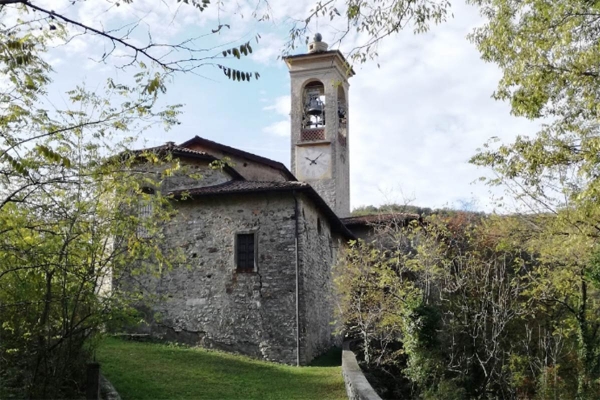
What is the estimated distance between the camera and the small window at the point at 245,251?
15750mm

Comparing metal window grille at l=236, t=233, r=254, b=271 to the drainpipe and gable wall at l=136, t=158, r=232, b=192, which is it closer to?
the drainpipe

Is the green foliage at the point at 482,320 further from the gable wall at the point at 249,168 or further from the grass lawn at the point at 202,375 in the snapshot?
the gable wall at the point at 249,168

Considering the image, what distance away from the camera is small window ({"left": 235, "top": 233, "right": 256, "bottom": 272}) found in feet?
51.7

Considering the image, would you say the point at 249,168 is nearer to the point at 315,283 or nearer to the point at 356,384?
the point at 315,283

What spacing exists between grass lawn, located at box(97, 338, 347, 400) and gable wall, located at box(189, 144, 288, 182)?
6.50m

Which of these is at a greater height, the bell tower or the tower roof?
the tower roof

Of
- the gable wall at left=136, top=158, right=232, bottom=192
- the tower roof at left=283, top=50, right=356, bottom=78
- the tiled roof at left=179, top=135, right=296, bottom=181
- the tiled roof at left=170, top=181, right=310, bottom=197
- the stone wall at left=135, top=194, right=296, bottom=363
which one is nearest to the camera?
the stone wall at left=135, top=194, right=296, bottom=363

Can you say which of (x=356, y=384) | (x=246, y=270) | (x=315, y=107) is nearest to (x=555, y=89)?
(x=356, y=384)

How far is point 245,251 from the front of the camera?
52.1 ft

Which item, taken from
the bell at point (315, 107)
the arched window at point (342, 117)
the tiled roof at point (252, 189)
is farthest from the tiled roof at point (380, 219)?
the bell at point (315, 107)

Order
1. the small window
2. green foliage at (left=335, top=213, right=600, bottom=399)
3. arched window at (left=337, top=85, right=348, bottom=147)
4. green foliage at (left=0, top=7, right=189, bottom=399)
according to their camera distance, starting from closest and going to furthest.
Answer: green foliage at (left=0, top=7, right=189, bottom=399), green foliage at (left=335, top=213, right=600, bottom=399), the small window, arched window at (left=337, top=85, right=348, bottom=147)

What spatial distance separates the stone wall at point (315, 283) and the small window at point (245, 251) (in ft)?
4.32

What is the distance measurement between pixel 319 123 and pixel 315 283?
9713 millimetres

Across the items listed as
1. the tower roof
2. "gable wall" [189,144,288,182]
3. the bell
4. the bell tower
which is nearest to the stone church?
"gable wall" [189,144,288,182]
